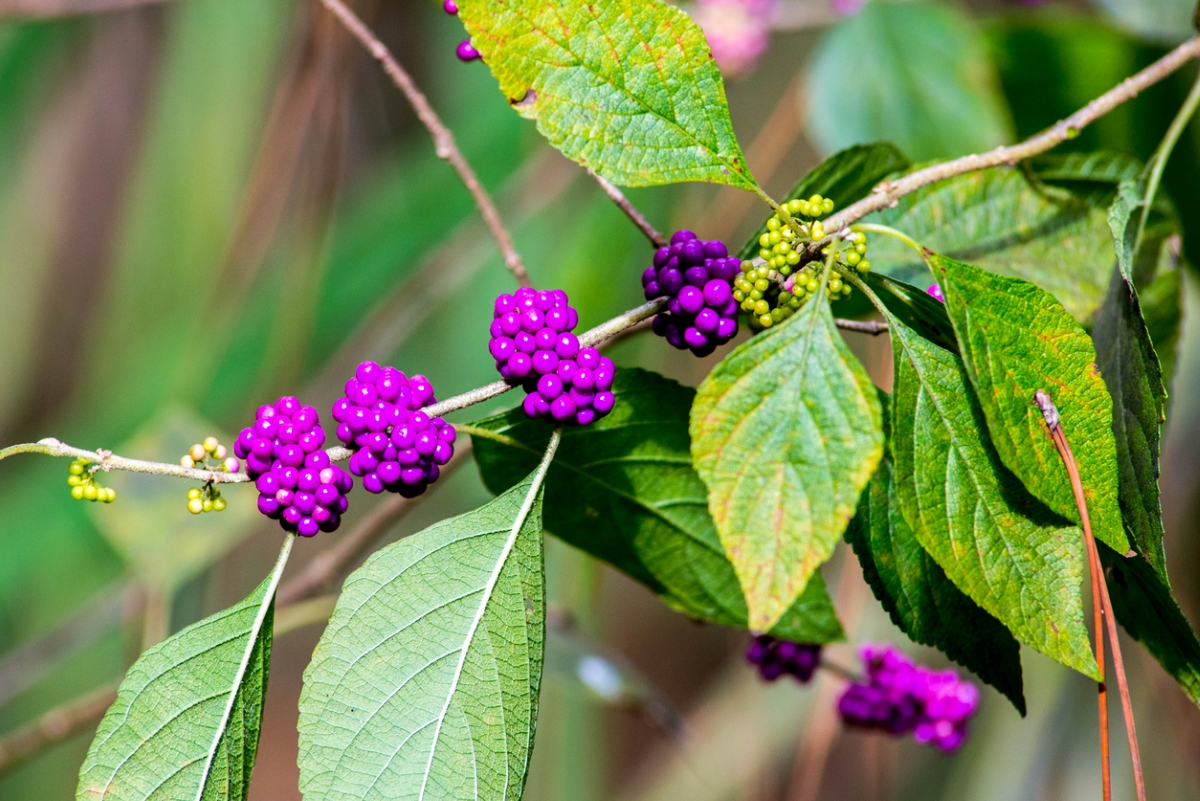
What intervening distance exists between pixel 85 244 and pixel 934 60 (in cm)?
184

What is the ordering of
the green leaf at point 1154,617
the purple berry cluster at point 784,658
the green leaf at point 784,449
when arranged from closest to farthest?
the green leaf at point 784,449 < the green leaf at point 1154,617 < the purple berry cluster at point 784,658

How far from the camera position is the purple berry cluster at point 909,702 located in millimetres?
897

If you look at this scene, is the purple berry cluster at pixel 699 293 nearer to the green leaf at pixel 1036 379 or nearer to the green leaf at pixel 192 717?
the green leaf at pixel 1036 379

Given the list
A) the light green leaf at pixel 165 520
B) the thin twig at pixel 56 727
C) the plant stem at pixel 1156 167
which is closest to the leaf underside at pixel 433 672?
the plant stem at pixel 1156 167

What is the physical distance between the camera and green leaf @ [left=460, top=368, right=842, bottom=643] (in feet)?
1.65

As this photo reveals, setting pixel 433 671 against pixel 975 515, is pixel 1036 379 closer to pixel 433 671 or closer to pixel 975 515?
pixel 975 515

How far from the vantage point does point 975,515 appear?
39cm

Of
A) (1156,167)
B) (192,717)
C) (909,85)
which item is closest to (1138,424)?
(1156,167)

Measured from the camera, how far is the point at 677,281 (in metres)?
0.43

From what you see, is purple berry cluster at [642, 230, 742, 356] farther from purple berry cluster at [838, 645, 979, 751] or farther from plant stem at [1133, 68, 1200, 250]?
purple berry cluster at [838, 645, 979, 751]

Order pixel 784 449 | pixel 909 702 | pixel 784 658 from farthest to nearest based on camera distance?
pixel 909 702
pixel 784 658
pixel 784 449

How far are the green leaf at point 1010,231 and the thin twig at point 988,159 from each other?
0.05m

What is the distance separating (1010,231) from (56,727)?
94 cm

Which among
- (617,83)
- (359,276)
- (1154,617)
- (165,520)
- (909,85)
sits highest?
(359,276)
